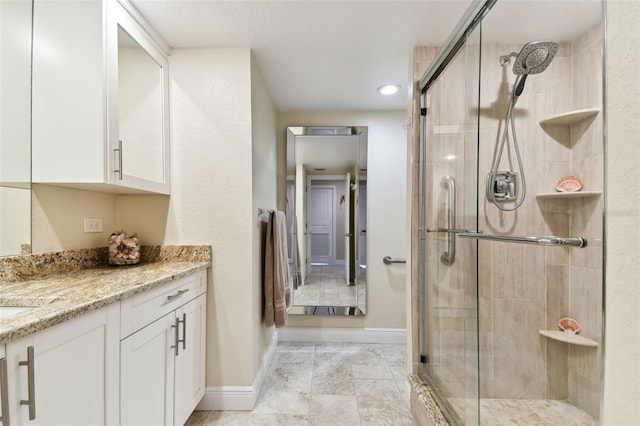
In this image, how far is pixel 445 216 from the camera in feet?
5.14

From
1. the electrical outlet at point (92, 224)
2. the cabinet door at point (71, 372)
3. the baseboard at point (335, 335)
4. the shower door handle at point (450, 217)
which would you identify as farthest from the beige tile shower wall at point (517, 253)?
the electrical outlet at point (92, 224)

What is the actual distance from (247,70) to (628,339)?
1.95 meters

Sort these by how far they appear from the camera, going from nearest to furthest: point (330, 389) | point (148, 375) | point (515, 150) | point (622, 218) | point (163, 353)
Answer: point (622, 218) → point (148, 375) → point (163, 353) → point (515, 150) → point (330, 389)

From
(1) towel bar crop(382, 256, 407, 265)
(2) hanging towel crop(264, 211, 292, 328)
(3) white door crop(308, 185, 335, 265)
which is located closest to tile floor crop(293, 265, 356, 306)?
(3) white door crop(308, 185, 335, 265)

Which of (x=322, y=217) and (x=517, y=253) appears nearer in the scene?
(x=517, y=253)

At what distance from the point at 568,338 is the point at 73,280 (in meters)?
2.48

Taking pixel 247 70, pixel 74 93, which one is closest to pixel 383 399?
pixel 247 70

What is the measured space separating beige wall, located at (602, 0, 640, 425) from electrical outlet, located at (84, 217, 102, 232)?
6.89 feet

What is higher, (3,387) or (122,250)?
(122,250)

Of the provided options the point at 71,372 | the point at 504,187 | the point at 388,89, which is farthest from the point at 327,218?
the point at 71,372

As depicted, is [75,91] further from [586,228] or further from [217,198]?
[586,228]

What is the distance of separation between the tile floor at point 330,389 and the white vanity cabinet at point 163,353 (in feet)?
1.22

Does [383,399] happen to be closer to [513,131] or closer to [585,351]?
[585,351]

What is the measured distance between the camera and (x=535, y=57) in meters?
1.47
